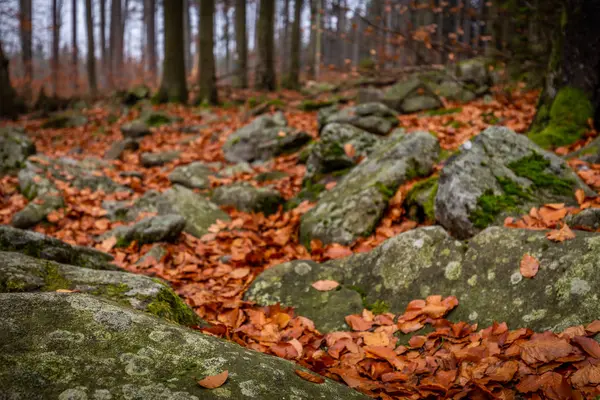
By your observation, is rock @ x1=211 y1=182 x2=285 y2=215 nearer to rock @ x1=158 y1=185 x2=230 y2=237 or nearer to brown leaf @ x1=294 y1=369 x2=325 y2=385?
rock @ x1=158 y1=185 x2=230 y2=237

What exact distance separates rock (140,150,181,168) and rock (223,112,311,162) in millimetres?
1101

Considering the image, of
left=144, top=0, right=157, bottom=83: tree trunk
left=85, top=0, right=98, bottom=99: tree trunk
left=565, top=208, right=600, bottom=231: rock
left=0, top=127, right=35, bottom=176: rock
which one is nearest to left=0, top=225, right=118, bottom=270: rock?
left=565, top=208, right=600, bottom=231: rock

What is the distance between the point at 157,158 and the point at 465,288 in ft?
22.2

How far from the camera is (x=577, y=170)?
3943 millimetres

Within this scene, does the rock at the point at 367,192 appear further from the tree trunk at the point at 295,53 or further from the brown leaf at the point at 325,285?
the tree trunk at the point at 295,53

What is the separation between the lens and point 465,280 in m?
2.55

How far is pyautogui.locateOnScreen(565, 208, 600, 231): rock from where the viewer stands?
2717 millimetres

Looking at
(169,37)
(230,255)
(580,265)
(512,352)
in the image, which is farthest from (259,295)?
(169,37)

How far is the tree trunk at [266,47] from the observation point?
14508mm

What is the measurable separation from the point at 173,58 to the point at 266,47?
3.39 m

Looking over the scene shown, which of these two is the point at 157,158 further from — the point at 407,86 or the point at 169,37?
the point at 169,37

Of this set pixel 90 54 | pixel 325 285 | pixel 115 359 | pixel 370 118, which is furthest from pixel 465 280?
pixel 90 54

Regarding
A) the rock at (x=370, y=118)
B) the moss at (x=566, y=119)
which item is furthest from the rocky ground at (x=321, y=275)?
the rock at (x=370, y=118)

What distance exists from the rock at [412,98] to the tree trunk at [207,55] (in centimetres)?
642
